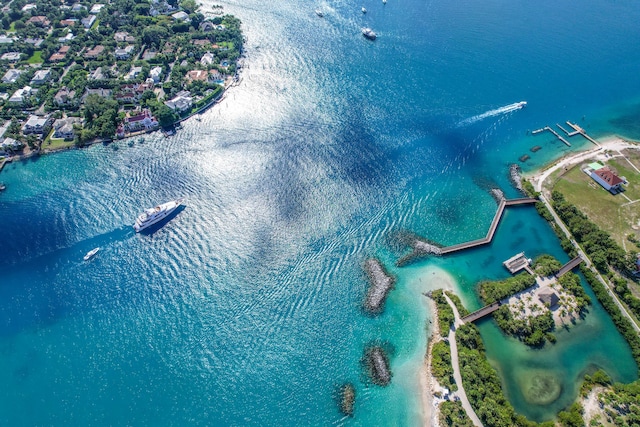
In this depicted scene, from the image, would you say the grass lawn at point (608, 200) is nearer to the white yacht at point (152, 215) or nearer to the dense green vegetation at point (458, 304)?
the dense green vegetation at point (458, 304)

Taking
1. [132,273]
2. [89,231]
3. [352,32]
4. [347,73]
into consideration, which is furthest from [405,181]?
[352,32]

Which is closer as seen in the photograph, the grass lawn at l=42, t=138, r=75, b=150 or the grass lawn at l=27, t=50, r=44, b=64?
the grass lawn at l=42, t=138, r=75, b=150

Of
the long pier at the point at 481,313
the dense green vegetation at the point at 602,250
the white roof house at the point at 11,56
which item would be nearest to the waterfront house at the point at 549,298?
the long pier at the point at 481,313

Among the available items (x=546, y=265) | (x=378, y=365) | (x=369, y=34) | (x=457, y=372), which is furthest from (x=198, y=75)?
(x=457, y=372)

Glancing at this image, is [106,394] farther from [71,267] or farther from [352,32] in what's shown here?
[352,32]

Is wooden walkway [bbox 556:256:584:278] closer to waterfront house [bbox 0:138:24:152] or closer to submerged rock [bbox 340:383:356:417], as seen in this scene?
submerged rock [bbox 340:383:356:417]

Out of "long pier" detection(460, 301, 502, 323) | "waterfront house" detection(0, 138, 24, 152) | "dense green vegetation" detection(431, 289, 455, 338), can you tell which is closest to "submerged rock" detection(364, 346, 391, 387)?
"dense green vegetation" detection(431, 289, 455, 338)

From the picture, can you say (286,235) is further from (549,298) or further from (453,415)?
(549,298)
